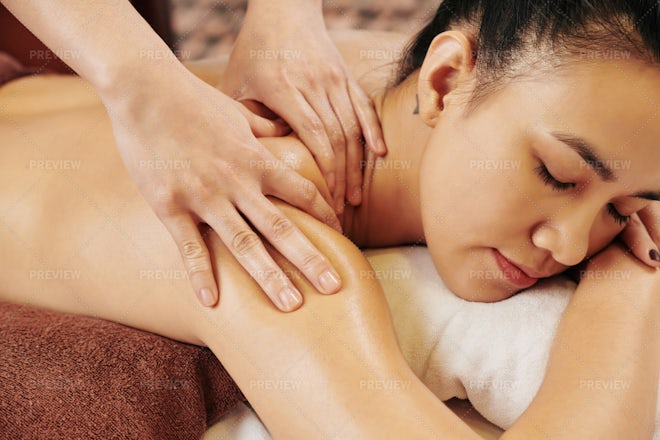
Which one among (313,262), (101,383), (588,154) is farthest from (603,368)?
(101,383)

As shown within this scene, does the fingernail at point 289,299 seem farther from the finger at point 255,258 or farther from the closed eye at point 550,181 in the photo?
the closed eye at point 550,181

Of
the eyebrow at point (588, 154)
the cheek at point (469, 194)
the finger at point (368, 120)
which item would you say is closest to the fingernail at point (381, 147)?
the finger at point (368, 120)

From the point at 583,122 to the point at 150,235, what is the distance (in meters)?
0.56

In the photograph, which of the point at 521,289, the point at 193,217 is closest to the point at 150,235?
the point at 193,217

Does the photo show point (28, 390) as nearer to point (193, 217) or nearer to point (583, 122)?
point (193, 217)

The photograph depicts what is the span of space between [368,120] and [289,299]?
38 centimetres

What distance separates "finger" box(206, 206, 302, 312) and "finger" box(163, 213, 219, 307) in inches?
1.0

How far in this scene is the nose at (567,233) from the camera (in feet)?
2.80

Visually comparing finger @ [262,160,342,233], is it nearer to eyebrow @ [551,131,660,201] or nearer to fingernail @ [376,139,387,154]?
fingernail @ [376,139,387,154]

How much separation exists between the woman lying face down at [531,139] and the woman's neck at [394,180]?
1 centimetres

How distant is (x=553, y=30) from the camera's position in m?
0.83

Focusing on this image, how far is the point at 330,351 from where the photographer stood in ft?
2.59

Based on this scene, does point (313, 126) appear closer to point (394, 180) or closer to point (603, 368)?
point (394, 180)

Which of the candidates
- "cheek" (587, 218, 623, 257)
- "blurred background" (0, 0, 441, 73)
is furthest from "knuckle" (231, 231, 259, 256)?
"blurred background" (0, 0, 441, 73)
